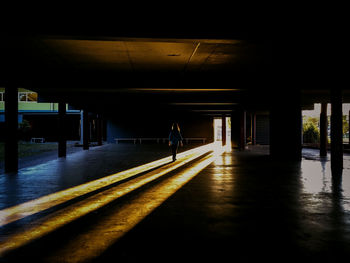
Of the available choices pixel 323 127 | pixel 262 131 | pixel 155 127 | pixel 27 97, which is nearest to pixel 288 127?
pixel 323 127

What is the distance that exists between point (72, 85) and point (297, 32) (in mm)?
9336

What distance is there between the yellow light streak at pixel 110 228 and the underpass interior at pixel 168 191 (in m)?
0.02

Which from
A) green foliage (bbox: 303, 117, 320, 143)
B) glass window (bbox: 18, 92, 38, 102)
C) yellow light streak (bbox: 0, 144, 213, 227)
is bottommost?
yellow light streak (bbox: 0, 144, 213, 227)

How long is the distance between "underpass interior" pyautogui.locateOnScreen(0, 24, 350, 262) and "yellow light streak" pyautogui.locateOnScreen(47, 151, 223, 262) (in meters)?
0.02

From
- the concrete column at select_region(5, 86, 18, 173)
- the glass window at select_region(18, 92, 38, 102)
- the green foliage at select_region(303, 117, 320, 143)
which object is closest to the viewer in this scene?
the concrete column at select_region(5, 86, 18, 173)

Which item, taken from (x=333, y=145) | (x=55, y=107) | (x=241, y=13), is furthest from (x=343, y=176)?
(x=55, y=107)

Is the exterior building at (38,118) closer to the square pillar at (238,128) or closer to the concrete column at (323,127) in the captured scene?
the square pillar at (238,128)

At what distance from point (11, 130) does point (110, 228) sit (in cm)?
830

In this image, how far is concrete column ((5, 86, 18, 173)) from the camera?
1074 centimetres

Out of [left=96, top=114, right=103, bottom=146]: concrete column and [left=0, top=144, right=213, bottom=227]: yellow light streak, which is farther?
[left=96, top=114, right=103, bottom=146]: concrete column

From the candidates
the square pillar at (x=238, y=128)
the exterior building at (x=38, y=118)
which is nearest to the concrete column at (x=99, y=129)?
the exterior building at (x=38, y=118)

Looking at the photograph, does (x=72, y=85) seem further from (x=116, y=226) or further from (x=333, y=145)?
(x=333, y=145)

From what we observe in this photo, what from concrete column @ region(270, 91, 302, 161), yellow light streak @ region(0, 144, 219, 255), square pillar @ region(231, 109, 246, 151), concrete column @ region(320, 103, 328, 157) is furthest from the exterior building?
yellow light streak @ region(0, 144, 219, 255)

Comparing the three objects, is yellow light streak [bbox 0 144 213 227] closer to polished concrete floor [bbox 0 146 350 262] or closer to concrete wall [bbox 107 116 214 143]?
polished concrete floor [bbox 0 146 350 262]
